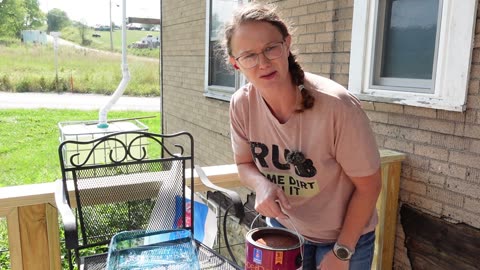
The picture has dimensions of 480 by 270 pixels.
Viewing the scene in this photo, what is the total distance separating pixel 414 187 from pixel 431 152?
240 mm

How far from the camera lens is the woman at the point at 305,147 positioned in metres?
1.16

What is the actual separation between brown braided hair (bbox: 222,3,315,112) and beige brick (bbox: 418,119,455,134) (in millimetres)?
1186

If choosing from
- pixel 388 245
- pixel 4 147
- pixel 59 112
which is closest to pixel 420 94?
pixel 388 245

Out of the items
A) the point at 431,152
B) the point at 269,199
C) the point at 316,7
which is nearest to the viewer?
the point at 269,199

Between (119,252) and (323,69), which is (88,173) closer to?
(119,252)

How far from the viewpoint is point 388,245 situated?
7.92 ft

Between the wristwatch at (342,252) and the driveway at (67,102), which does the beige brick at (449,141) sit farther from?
the driveway at (67,102)

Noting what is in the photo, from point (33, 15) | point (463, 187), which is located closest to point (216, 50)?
Result: point (463, 187)

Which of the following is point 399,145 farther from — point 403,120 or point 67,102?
point 67,102

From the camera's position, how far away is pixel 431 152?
2178 millimetres

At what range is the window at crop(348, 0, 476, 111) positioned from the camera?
6.48 ft

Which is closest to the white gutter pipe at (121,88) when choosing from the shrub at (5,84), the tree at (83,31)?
the shrub at (5,84)

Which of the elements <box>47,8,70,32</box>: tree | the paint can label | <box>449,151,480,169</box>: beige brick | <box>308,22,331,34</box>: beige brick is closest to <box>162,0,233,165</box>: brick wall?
<box>308,22,331,34</box>: beige brick

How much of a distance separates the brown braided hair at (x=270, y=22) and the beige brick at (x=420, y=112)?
119 centimetres
